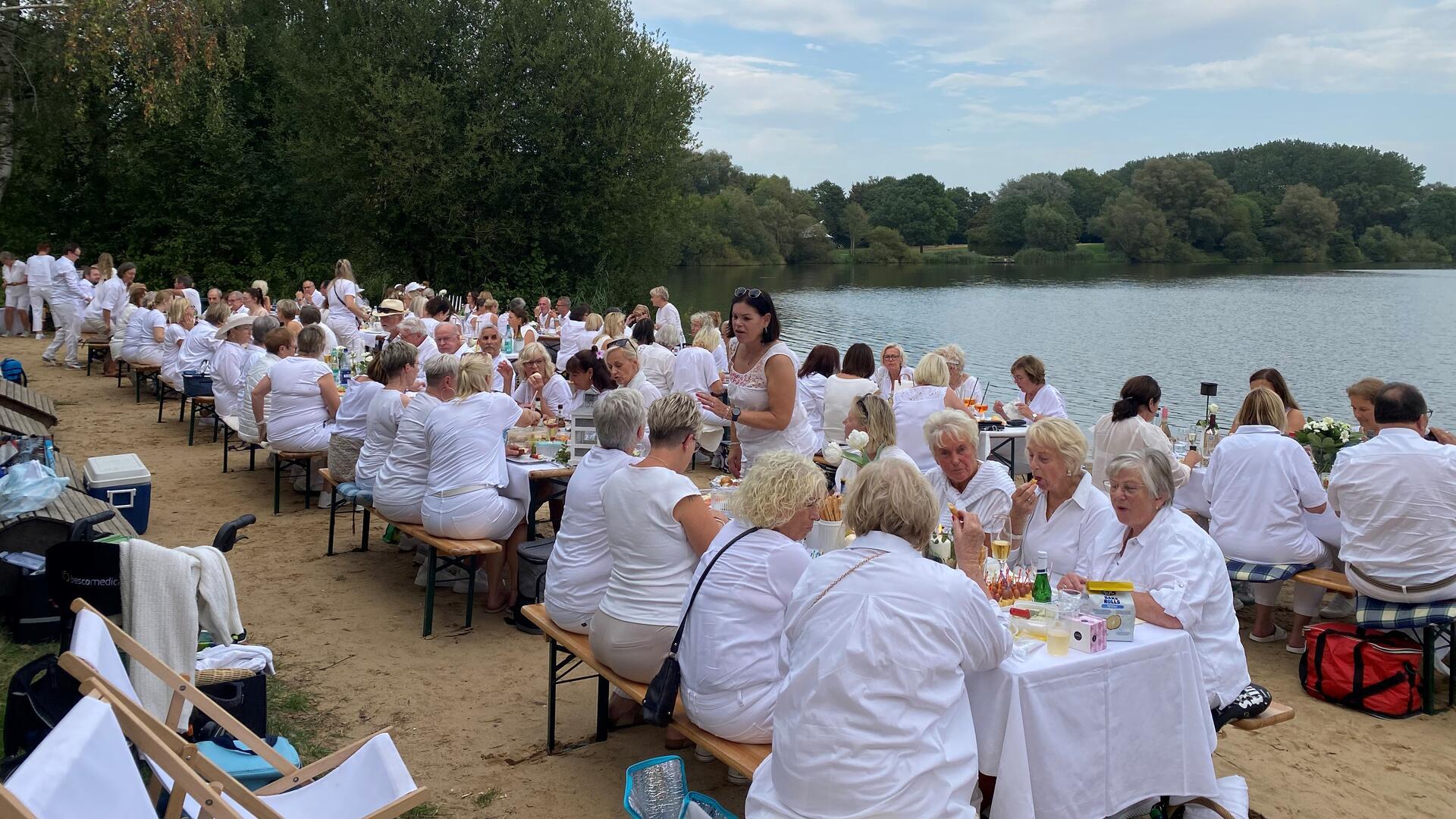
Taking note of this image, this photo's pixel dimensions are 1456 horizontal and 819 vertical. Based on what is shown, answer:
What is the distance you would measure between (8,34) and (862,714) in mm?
17728

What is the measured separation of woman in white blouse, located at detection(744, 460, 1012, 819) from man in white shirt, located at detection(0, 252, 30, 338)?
19396 mm

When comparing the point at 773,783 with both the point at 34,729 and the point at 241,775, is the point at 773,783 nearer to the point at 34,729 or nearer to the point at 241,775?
the point at 241,775

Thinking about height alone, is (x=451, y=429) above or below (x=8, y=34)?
below

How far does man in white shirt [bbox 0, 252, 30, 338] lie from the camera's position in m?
18.0

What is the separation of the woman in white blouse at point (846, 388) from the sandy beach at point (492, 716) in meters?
3.09

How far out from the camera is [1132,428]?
20.1 ft

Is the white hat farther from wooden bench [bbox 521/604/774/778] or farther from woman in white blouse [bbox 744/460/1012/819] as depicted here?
woman in white blouse [bbox 744/460/1012/819]

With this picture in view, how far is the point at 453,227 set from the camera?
2261 cm

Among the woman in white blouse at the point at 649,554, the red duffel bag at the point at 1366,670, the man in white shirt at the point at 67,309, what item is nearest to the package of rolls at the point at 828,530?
the woman in white blouse at the point at 649,554

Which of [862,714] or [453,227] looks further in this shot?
[453,227]

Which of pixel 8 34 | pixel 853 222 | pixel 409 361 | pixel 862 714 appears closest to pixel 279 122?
pixel 8 34

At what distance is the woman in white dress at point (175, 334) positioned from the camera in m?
11.3

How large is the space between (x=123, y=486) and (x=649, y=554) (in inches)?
182

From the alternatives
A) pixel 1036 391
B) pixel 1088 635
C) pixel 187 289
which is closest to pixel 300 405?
pixel 1036 391
